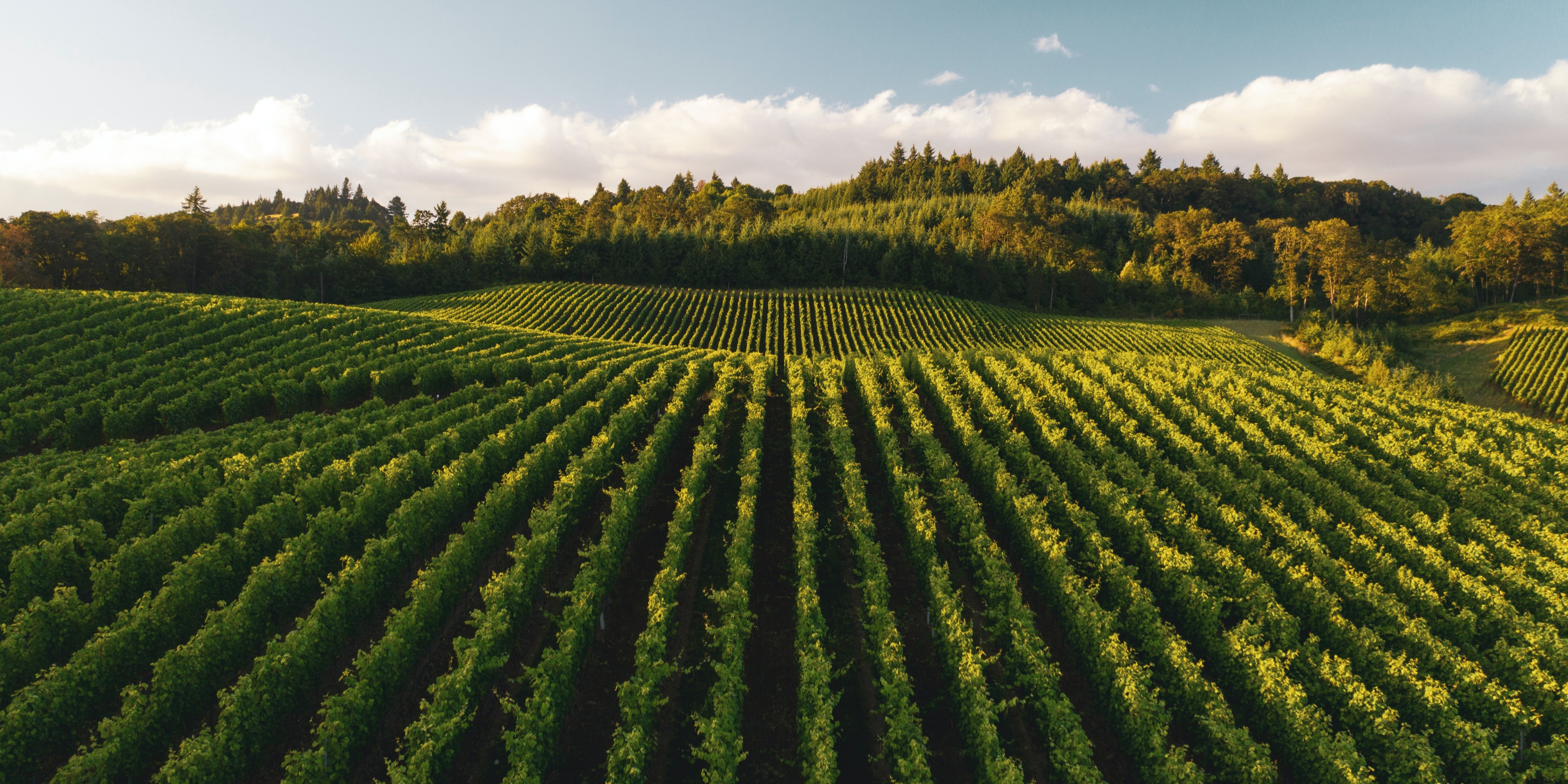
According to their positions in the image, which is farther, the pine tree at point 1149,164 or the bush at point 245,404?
the pine tree at point 1149,164

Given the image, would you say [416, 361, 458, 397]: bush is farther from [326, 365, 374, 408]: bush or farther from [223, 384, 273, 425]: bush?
[223, 384, 273, 425]: bush

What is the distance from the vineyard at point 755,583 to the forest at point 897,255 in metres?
55.2

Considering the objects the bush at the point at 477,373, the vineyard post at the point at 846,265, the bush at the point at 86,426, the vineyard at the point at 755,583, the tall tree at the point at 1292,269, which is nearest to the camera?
the vineyard at the point at 755,583

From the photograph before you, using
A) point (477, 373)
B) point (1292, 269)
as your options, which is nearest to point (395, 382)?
point (477, 373)

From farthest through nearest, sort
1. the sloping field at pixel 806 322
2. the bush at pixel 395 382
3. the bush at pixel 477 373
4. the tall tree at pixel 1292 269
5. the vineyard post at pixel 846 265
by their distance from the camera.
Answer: the vineyard post at pixel 846 265 → the tall tree at pixel 1292 269 → the sloping field at pixel 806 322 → the bush at pixel 477 373 → the bush at pixel 395 382

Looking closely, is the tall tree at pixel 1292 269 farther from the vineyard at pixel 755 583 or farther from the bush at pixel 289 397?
the bush at pixel 289 397

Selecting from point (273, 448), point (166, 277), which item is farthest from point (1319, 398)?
point (166, 277)

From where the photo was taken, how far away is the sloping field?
2709 inches

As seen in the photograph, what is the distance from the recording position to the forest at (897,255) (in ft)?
238

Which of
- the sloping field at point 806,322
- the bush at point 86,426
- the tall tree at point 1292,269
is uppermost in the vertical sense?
the tall tree at point 1292,269

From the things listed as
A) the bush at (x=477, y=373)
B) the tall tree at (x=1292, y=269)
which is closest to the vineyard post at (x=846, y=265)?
the tall tree at (x=1292, y=269)

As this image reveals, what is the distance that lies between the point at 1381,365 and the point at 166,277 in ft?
454

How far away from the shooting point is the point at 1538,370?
180ft

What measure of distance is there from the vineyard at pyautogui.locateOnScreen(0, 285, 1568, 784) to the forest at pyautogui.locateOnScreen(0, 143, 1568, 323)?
5516cm
